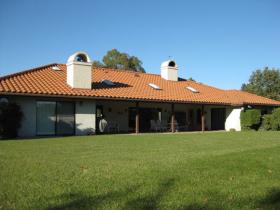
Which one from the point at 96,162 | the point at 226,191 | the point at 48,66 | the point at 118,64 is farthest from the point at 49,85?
the point at 118,64

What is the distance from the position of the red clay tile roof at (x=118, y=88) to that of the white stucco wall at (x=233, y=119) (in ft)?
3.04

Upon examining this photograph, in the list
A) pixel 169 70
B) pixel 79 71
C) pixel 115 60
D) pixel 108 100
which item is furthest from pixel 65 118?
pixel 115 60

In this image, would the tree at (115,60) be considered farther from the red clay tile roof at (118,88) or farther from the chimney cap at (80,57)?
the chimney cap at (80,57)

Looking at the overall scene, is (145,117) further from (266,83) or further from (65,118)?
(266,83)

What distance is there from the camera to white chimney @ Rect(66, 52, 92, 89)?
908 inches

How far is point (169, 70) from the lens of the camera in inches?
1286

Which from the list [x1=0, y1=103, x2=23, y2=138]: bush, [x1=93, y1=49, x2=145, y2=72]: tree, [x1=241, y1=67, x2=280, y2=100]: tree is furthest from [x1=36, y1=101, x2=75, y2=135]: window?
[x1=241, y1=67, x2=280, y2=100]: tree

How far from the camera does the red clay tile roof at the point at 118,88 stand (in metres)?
21.1

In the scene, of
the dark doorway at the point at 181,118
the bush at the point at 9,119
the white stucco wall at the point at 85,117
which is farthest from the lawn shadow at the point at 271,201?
the dark doorway at the point at 181,118

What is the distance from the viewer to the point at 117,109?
88.4 ft

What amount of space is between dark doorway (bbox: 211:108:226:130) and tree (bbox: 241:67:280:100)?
31.3m

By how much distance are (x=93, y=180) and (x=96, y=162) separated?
2.36 meters

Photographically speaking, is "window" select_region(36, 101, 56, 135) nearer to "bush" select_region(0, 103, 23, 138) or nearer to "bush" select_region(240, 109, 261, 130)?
"bush" select_region(0, 103, 23, 138)

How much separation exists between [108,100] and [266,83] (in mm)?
45208
